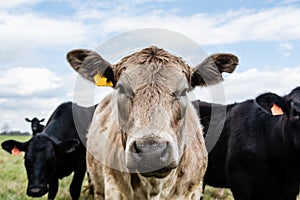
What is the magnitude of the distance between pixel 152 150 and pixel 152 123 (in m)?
0.28

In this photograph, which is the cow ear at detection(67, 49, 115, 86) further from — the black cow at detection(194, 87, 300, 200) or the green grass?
the green grass

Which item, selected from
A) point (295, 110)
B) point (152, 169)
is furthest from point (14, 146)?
point (152, 169)

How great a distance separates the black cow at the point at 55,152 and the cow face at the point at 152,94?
10.5 ft

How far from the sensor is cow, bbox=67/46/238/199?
11.6ft

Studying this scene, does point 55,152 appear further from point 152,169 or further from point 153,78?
point 152,169

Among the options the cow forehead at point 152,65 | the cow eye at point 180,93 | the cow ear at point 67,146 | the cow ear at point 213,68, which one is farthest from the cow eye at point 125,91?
the cow ear at point 67,146

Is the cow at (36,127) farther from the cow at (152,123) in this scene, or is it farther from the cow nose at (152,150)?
the cow nose at (152,150)

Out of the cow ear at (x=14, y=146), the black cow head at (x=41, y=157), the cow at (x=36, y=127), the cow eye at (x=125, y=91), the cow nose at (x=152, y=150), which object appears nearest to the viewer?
the cow nose at (x=152, y=150)

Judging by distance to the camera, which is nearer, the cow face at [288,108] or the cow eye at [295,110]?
the cow eye at [295,110]

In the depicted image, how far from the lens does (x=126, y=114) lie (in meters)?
3.96

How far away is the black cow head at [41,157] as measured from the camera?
824cm

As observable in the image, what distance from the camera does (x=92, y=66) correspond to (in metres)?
4.56

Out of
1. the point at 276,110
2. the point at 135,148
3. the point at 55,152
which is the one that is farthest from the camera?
the point at 55,152

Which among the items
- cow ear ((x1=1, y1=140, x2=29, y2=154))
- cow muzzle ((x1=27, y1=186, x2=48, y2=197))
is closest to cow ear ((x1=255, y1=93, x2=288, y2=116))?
cow muzzle ((x1=27, y1=186, x2=48, y2=197))
